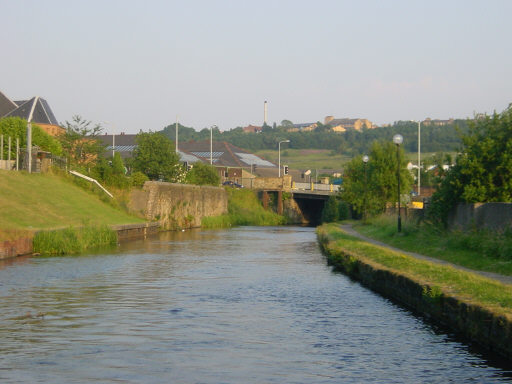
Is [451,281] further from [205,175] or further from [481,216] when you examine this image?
[205,175]

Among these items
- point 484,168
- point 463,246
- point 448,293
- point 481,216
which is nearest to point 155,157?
point 484,168

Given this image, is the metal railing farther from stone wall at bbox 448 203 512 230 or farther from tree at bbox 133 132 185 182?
stone wall at bbox 448 203 512 230

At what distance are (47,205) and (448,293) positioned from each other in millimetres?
32361

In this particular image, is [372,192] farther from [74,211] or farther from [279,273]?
[279,273]

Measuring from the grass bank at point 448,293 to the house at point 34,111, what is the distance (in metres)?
84.6

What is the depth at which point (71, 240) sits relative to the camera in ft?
→ 110

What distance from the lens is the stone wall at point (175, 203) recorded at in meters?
58.8

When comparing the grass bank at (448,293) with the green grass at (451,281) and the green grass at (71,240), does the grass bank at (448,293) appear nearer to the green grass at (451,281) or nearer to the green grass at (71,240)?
the green grass at (451,281)

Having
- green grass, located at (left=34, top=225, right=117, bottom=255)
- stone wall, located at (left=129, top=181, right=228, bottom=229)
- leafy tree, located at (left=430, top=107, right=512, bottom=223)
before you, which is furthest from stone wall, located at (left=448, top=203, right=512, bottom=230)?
stone wall, located at (left=129, top=181, right=228, bottom=229)

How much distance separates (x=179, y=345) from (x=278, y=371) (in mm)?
2571

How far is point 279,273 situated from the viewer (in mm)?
26266

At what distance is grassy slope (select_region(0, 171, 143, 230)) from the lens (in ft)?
121

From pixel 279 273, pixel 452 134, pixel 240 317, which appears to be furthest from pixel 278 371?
pixel 452 134

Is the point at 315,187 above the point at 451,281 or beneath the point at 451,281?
above
